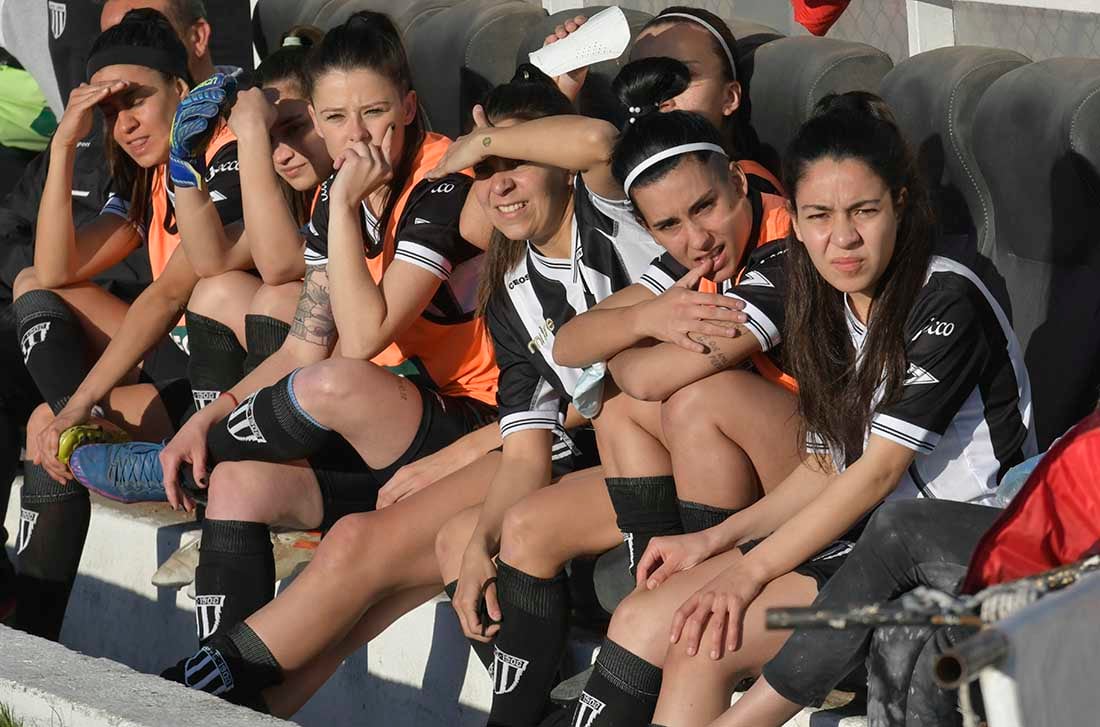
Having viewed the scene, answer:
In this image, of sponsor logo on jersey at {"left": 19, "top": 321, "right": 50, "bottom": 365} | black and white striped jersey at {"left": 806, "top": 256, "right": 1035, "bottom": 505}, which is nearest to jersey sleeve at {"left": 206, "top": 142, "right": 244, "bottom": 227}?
sponsor logo on jersey at {"left": 19, "top": 321, "right": 50, "bottom": 365}

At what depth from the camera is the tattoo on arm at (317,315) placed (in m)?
3.71

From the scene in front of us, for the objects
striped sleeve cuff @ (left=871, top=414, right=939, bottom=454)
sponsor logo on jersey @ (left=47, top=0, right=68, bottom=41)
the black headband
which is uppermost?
striped sleeve cuff @ (left=871, top=414, right=939, bottom=454)

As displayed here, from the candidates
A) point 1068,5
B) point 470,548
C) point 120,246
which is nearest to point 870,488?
point 470,548

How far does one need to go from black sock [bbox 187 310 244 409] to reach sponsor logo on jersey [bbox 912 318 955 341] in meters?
1.91

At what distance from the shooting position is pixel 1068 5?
13.1ft

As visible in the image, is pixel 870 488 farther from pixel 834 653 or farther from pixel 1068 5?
pixel 1068 5

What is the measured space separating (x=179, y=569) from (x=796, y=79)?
177cm

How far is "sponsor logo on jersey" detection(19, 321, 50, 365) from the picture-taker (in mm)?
4262

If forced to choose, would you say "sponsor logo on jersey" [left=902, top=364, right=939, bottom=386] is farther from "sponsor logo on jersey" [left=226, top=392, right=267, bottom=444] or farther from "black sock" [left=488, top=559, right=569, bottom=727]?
"sponsor logo on jersey" [left=226, top=392, right=267, bottom=444]

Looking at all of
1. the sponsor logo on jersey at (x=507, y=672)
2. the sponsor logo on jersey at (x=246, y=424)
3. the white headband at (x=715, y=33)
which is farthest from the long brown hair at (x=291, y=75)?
the sponsor logo on jersey at (x=507, y=672)

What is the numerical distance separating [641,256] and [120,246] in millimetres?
1871

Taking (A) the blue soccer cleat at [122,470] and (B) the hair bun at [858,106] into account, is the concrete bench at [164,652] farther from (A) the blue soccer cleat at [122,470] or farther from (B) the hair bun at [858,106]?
(B) the hair bun at [858,106]

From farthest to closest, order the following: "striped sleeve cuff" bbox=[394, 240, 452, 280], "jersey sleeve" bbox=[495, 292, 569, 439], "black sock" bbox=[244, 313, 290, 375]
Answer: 1. "black sock" bbox=[244, 313, 290, 375]
2. "striped sleeve cuff" bbox=[394, 240, 452, 280]
3. "jersey sleeve" bbox=[495, 292, 569, 439]

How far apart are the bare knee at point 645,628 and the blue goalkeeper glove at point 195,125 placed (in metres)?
1.77
